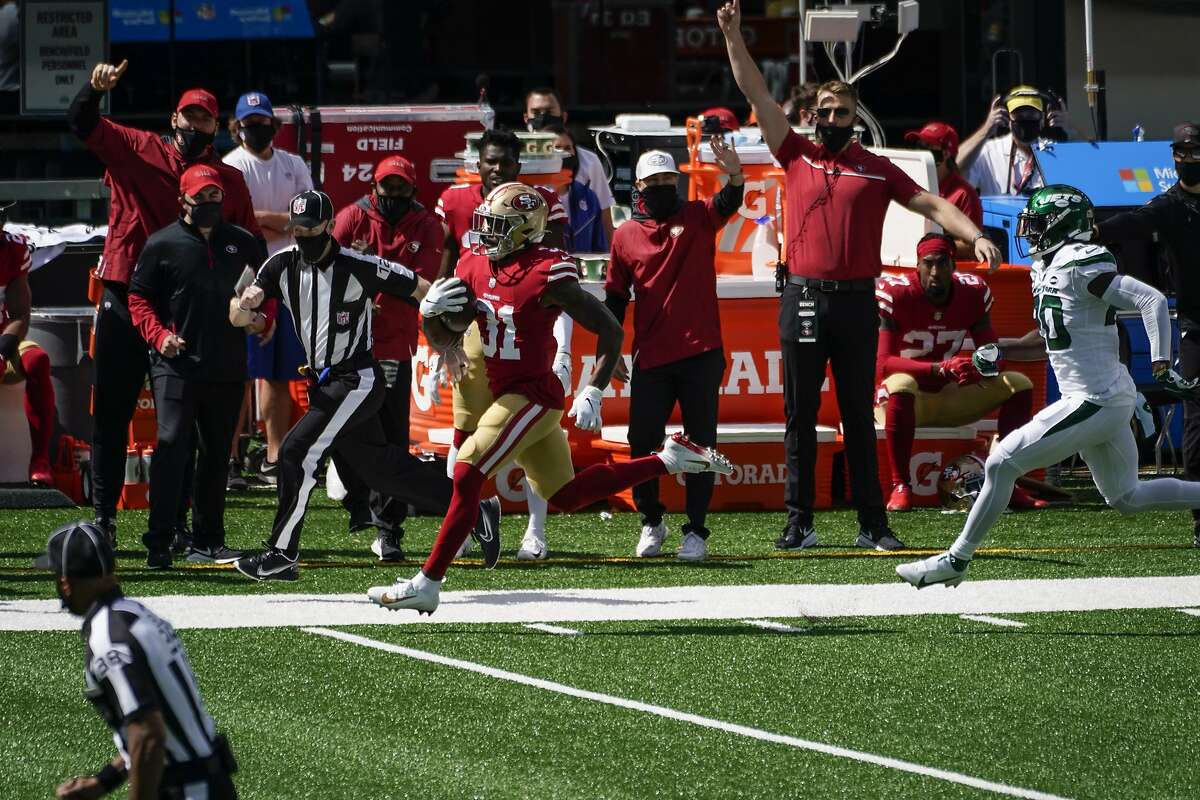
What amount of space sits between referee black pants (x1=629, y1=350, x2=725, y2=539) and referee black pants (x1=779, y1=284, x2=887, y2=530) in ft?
1.26

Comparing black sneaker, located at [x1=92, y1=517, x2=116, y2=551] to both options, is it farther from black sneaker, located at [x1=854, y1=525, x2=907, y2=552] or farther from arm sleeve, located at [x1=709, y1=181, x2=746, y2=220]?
black sneaker, located at [x1=854, y1=525, x2=907, y2=552]

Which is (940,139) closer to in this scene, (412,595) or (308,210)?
(308,210)

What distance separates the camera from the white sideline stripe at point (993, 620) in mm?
8125

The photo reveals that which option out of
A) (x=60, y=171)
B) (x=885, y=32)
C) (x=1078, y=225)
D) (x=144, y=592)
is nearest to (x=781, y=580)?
(x=1078, y=225)

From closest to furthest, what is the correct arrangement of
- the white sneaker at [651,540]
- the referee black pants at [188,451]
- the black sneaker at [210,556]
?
the referee black pants at [188,451] < the black sneaker at [210,556] < the white sneaker at [651,540]

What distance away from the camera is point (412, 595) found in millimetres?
7797

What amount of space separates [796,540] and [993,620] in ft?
6.31

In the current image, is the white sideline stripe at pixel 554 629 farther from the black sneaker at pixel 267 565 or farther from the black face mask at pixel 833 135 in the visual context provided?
the black face mask at pixel 833 135

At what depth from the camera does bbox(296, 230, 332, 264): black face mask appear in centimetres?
888

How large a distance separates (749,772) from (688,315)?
4221 millimetres

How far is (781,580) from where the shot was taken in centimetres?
916

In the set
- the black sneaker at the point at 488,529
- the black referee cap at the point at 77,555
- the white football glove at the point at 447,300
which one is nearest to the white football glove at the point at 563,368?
the black sneaker at the point at 488,529

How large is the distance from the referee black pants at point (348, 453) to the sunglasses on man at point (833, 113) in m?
2.53

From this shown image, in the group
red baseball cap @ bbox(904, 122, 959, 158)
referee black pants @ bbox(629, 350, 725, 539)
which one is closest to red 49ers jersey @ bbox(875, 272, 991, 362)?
red baseball cap @ bbox(904, 122, 959, 158)
